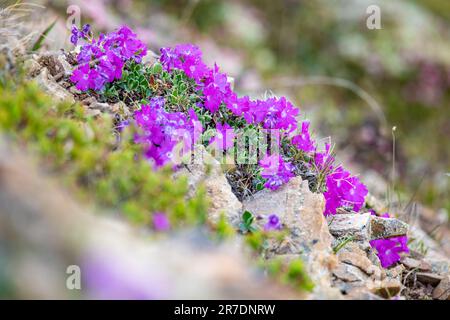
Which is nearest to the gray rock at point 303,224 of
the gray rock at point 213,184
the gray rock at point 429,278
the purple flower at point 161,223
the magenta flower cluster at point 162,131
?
the gray rock at point 213,184

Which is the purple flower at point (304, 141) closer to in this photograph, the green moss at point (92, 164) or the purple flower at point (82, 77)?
the green moss at point (92, 164)

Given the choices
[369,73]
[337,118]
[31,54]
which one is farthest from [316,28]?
[31,54]

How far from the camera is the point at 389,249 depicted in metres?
3.42

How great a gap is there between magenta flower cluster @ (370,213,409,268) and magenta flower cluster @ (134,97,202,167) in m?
1.16

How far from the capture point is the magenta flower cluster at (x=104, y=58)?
3346mm

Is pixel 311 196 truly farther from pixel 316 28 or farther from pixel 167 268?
pixel 316 28

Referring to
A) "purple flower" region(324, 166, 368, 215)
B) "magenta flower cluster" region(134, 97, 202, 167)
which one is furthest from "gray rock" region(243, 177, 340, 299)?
"magenta flower cluster" region(134, 97, 202, 167)

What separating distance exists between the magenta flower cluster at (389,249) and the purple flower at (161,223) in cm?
144

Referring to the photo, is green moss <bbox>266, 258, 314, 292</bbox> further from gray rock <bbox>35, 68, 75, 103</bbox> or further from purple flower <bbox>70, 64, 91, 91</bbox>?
→ purple flower <bbox>70, 64, 91, 91</bbox>

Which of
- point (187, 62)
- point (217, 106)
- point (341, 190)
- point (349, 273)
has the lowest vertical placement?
point (349, 273)

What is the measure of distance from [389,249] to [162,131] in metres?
1.40

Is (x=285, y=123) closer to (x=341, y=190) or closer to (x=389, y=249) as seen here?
(x=341, y=190)

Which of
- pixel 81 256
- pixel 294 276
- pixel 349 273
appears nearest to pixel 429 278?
pixel 349 273

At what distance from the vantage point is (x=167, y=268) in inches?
84.6
